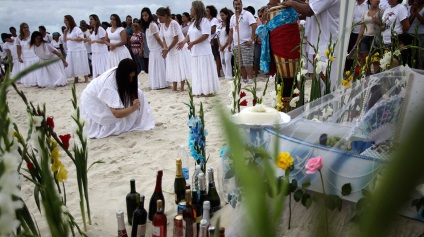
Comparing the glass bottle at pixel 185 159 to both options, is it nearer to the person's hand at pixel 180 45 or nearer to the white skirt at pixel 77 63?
the person's hand at pixel 180 45

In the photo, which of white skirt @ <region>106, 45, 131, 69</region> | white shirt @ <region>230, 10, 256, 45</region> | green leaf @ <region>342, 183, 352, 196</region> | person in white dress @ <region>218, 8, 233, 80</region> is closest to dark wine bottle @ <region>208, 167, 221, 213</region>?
green leaf @ <region>342, 183, 352, 196</region>

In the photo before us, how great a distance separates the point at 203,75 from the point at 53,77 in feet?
11.4

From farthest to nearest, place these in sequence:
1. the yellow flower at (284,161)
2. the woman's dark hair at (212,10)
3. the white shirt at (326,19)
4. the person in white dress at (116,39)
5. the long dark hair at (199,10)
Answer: the woman's dark hair at (212,10) < the person in white dress at (116,39) < the long dark hair at (199,10) < the white shirt at (326,19) < the yellow flower at (284,161)

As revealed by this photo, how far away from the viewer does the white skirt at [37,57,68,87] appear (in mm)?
6984

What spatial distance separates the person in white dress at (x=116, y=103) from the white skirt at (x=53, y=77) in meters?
4.04

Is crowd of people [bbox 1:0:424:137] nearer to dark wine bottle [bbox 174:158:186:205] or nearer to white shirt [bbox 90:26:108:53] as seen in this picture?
white shirt [bbox 90:26:108:53]

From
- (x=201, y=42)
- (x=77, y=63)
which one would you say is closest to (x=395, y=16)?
(x=201, y=42)

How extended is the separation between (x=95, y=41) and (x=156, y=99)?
2.26 meters

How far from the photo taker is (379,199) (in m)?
0.12

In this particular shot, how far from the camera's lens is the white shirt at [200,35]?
198 inches

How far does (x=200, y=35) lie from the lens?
5.13 m

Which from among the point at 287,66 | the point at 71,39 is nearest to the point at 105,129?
the point at 287,66

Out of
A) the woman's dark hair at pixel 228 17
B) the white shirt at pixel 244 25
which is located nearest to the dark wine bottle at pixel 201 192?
the white shirt at pixel 244 25

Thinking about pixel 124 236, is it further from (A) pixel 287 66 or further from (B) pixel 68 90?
(B) pixel 68 90
